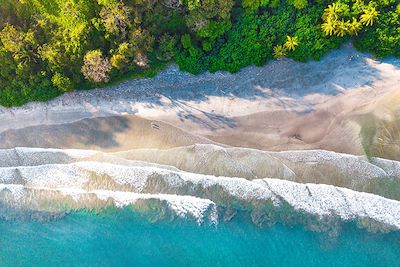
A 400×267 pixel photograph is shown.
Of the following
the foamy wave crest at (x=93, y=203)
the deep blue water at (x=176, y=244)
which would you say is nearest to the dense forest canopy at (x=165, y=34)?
the foamy wave crest at (x=93, y=203)

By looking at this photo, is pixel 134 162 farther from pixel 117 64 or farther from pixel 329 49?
pixel 329 49

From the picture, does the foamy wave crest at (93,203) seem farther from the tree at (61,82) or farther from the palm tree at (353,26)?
Answer: the palm tree at (353,26)

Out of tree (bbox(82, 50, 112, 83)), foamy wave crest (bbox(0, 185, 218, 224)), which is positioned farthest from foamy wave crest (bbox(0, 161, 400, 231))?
tree (bbox(82, 50, 112, 83))

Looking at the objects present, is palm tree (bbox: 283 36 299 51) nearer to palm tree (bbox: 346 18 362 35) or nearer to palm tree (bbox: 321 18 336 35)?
palm tree (bbox: 321 18 336 35)

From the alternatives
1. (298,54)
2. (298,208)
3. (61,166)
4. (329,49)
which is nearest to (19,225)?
(61,166)

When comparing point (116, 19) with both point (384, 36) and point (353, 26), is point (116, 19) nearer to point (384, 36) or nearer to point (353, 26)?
point (353, 26)

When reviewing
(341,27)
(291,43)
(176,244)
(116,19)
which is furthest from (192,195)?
(341,27)
